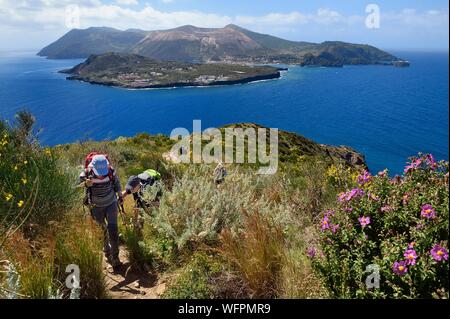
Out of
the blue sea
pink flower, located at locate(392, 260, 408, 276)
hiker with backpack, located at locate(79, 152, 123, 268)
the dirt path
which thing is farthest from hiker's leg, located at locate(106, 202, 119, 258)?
the blue sea

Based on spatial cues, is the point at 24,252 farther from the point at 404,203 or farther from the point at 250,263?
the point at 404,203

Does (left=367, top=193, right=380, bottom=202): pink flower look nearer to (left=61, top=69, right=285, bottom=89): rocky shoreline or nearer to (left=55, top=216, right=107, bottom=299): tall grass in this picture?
(left=55, top=216, right=107, bottom=299): tall grass

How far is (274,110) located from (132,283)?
91.3 m

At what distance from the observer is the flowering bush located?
2.43m

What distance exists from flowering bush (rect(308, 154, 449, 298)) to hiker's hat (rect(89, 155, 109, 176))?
289cm

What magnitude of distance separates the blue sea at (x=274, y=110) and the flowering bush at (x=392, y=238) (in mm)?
56779

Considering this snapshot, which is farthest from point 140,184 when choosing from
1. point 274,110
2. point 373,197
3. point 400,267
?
point 274,110

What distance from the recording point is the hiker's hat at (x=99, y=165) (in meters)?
4.84

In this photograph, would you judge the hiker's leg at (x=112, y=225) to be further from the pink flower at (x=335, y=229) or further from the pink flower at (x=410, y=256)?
the pink flower at (x=410, y=256)

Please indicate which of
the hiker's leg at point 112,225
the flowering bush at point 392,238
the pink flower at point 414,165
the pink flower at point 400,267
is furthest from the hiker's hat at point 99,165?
the pink flower at point 400,267

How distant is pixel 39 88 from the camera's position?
12081cm

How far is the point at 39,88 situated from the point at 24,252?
132068 millimetres

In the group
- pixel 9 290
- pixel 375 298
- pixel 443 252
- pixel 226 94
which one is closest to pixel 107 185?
pixel 9 290

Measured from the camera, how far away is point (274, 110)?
307ft
